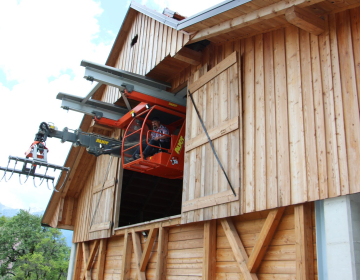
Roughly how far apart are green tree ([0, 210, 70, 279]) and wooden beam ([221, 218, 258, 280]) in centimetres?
2967

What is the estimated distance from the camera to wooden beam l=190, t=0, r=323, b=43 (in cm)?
606

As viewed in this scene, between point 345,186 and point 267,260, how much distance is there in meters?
2.01

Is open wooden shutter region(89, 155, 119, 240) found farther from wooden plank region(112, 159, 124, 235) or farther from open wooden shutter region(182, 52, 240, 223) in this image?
open wooden shutter region(182, 52, 240, 223)

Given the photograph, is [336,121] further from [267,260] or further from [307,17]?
[267,260]

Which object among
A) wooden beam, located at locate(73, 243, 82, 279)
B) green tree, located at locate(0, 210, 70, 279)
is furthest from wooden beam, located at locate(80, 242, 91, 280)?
green tree, located at locate(0, 210, 70, 279)

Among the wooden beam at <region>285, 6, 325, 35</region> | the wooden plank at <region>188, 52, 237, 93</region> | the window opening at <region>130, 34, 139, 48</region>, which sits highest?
the window opening at <region>130, 34, 139, 48</region>

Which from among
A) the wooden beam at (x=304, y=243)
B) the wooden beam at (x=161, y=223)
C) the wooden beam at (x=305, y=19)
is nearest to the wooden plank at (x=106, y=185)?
the wooden beam at (x=161, y=223)

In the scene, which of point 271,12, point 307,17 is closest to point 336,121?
point 307,17

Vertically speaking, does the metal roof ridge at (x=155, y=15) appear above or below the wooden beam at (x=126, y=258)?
above

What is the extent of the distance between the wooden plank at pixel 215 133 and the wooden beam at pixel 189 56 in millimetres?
1888

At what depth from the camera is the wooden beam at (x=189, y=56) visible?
29.8ft

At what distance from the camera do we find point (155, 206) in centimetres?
1609

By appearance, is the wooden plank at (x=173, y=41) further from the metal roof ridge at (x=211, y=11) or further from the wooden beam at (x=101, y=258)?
the wooden beam at (x=101, y=258)

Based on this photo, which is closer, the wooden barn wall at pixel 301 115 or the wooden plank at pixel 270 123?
the wooden barn wall at pixel 301 115
